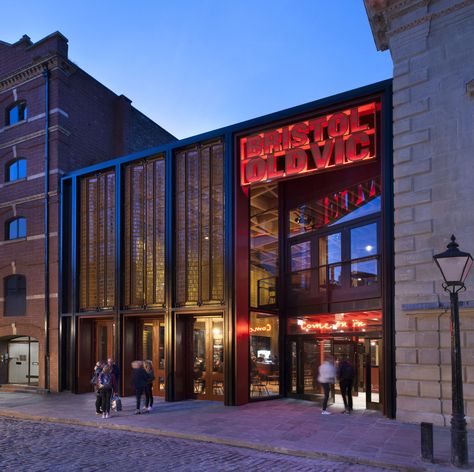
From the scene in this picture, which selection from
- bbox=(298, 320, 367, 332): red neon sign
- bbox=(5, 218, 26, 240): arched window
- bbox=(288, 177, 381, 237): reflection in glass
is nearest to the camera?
bbox=(288, 177, 381, 237): reflection in glass

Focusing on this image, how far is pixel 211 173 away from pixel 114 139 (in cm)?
918

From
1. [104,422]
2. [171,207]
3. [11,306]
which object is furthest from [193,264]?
[11,306]

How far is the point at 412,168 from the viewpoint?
1357cm

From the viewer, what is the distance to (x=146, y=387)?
15.0 metres

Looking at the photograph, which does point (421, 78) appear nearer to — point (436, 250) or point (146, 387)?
point (436, 250)

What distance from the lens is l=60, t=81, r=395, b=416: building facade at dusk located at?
15.1 meters

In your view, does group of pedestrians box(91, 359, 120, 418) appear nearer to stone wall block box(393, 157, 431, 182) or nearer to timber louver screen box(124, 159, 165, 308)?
timber louver screen box(124, 159, 165, 308)

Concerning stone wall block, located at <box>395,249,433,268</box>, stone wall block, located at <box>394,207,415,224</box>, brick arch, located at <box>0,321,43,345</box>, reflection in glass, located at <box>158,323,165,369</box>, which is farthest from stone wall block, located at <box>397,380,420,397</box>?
brick arch, located at <box>0,321,43,345</box>

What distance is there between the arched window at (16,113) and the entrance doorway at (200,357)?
1216 cm

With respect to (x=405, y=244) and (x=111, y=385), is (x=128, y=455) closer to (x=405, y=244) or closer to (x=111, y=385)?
(x=111, y=385)

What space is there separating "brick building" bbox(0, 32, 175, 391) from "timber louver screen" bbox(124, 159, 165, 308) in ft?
12.2

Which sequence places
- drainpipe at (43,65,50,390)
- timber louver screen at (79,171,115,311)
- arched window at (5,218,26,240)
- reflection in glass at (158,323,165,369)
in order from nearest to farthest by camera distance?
1. reflection in glass at (158,323,165,369)
2. timber louver screen at (79,171,115,311)
3. drainpipe at (43,65,50,390)
4. arched window at (5,218,26,240)

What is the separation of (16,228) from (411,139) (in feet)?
55.2

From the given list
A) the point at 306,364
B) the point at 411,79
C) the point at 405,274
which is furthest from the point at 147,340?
the point at 411,79
